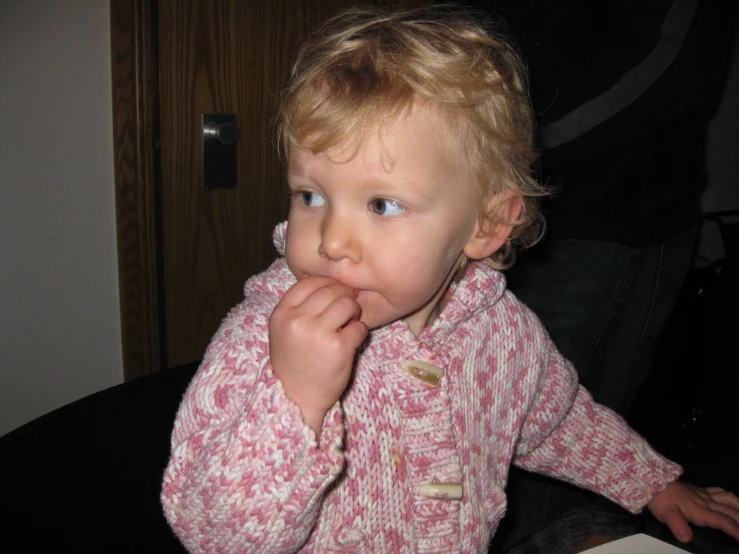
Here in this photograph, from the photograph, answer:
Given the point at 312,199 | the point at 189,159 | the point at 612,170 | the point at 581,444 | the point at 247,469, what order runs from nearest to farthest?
the point at 247,469
the point at 312,199
the point at 581,444
the point at 612,170
the point at 189,159

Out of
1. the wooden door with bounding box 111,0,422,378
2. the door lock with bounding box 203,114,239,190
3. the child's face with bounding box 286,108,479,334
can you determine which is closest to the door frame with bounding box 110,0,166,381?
the wooden door with bounding box 111,0,422,378

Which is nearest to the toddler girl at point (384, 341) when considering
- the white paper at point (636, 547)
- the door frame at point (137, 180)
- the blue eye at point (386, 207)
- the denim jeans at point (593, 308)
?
the blue eye at point (386, 207)

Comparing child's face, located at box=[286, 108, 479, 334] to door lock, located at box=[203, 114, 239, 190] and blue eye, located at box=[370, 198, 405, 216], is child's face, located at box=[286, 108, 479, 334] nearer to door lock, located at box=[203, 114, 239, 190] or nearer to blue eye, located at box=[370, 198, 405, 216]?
blue eye, located at box=[370, 198, 405, 216]

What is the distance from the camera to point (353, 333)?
0.62 meters

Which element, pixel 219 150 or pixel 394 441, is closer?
pixel 394 441

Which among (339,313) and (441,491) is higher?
(339,313)

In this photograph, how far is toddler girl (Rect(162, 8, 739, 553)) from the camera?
1.95 feet

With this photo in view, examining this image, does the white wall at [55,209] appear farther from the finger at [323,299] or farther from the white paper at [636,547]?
the white paper at [636,547]

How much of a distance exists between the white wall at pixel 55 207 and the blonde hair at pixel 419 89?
849mm

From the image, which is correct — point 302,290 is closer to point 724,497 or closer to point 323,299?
point 323,299

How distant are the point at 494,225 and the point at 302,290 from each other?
305 mm

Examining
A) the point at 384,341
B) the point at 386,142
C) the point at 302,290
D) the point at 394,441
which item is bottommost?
the point at 394,441

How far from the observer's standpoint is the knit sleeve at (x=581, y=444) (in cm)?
88

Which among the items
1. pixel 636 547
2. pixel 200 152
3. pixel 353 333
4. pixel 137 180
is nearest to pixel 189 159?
pixel 200 152
